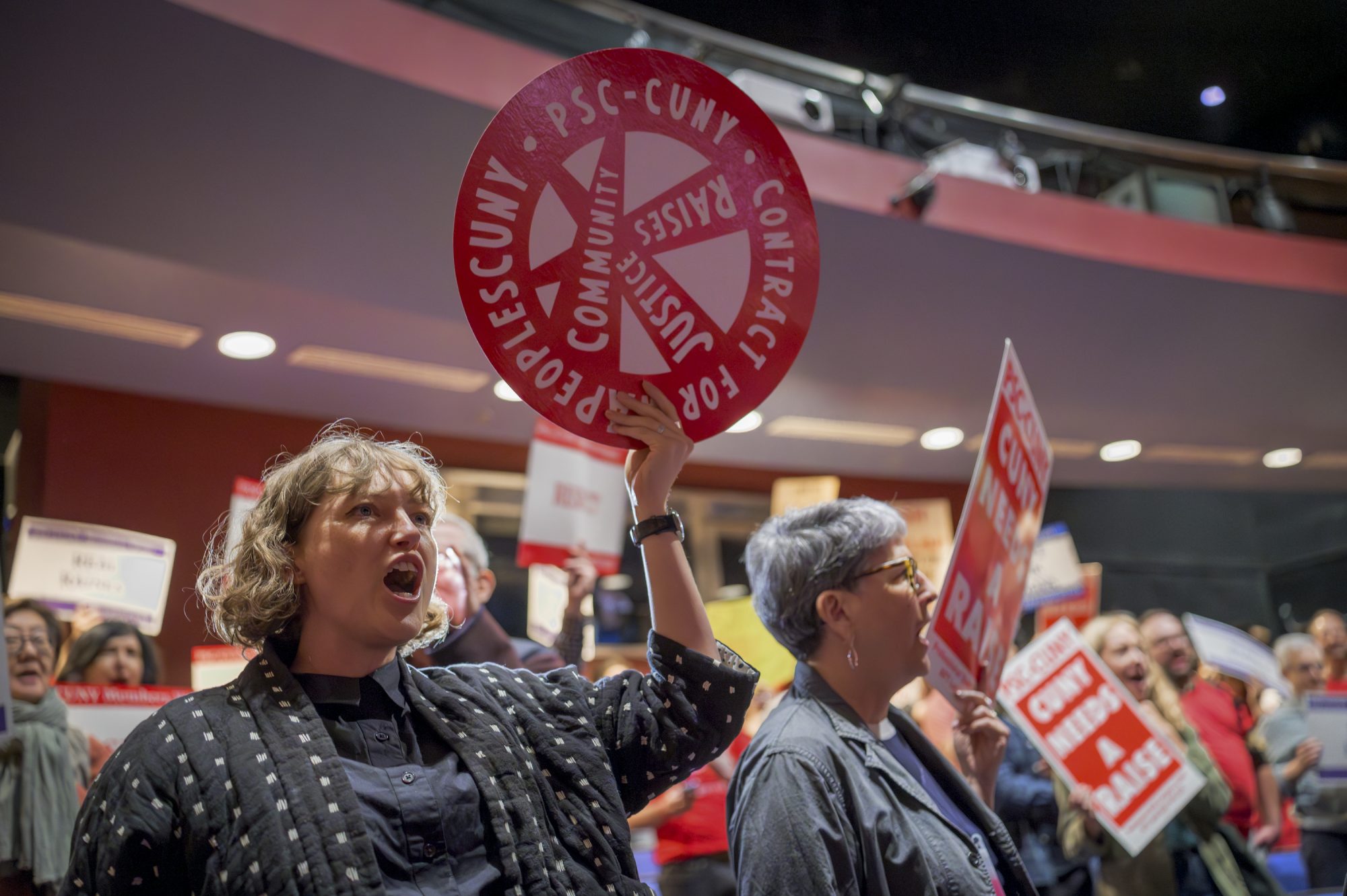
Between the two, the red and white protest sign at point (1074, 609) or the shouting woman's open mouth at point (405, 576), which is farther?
the red and white protest sign at point (1074, 609)

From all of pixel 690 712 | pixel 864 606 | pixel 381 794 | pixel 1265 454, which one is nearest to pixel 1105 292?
pixel 1265 454

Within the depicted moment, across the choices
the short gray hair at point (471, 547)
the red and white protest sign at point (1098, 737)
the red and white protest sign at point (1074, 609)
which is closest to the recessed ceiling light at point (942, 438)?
the red and white protest sign at point (1074, 609)

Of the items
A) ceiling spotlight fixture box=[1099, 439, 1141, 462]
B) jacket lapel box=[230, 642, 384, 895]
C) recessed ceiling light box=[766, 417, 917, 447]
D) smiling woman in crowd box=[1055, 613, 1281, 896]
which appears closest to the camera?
jacket lapel box=[230, 642, 384, 895]

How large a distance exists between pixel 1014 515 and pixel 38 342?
4175 mm

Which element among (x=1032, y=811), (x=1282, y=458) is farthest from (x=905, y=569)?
(x=1282, y=458)

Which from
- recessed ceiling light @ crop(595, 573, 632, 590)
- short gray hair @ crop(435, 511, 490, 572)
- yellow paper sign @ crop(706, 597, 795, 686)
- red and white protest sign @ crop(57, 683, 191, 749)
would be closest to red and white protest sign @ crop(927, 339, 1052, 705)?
short gray hair @ crop(435, 511, 490, 572)

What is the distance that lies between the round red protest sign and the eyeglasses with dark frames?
56 centimetres

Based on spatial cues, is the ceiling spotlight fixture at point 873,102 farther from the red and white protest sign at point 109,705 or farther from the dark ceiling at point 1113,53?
the red and white protest sign at point 109,705

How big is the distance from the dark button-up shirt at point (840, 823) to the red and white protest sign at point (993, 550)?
21 centimetres

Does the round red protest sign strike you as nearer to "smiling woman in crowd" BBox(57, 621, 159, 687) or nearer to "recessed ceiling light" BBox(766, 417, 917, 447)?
"smiling woman in crowd" BBox(57, 621, 159, 687)

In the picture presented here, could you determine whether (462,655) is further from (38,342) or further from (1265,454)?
(1265,454)

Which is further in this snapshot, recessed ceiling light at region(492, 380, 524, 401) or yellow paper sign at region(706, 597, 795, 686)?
recessed ceiling light at region(492, 380, 524, 401)

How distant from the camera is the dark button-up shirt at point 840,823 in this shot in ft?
5.00

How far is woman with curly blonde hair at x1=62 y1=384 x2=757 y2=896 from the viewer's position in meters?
1.05
